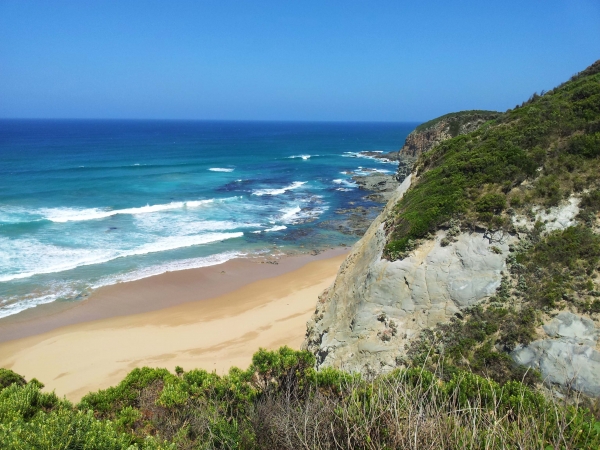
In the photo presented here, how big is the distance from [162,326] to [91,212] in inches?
912

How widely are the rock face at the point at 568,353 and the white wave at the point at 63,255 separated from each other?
25.7 metres

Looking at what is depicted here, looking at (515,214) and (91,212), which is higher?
(515,214)

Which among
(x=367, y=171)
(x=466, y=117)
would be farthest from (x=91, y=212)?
(x=466, y=117)

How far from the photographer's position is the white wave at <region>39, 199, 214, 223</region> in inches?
1423

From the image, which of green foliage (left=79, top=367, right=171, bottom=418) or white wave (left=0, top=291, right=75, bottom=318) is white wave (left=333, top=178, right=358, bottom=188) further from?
green foliage (left=79, top=367, right=171, bottom=418)

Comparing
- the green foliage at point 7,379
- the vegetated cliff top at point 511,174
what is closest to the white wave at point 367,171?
the vegetated cliff top at point 511,174

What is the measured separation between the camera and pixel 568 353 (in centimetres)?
917

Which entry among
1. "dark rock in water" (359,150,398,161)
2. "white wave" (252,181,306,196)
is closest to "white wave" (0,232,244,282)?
"white wave" (252,181,306,196)

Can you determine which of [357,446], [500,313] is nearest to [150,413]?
[357,446]

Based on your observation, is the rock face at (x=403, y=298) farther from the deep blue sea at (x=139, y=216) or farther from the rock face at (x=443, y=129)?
the rock face at (x=443, y=129)

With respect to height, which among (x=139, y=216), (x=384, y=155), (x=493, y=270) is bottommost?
(x=139, y=216)

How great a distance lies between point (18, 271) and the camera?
2520 cm

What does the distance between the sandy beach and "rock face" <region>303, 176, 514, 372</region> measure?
20.2 ft

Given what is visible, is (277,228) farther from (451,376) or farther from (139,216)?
(451,376)
